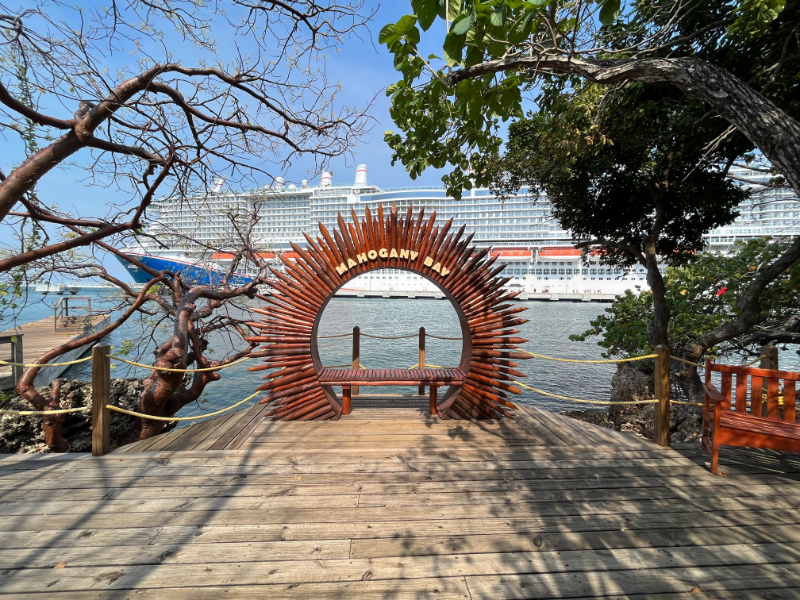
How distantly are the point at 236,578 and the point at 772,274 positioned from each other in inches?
224

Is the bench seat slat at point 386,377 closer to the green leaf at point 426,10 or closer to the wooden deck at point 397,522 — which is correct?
the wooden deck at point 397,522

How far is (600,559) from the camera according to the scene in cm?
191

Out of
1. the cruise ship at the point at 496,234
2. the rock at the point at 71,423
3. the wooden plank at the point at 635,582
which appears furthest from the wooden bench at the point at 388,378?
the cruise ship at the point at 496,234

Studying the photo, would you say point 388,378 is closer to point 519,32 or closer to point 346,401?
point 346,401

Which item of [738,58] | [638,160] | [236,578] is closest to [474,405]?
[236,578]

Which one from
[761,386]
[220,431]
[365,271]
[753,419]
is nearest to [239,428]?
[220,431]

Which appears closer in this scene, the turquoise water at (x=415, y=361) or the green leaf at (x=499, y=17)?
the green leaf at (x=499, y=17)

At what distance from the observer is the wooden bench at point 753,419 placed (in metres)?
2.54

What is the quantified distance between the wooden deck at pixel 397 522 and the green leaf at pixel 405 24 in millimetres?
2637

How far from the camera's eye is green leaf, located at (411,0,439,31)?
5.67 feet

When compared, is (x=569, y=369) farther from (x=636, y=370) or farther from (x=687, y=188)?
(x=687, y=188)

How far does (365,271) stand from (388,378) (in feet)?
3.64

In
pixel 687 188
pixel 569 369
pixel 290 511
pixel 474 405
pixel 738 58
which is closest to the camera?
pixel 290 511

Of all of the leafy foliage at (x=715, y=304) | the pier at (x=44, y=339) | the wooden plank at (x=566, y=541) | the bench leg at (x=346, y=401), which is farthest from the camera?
the pier at (x=44, y=339)
